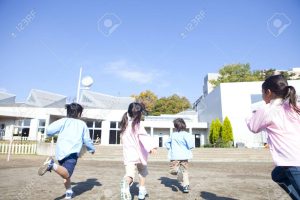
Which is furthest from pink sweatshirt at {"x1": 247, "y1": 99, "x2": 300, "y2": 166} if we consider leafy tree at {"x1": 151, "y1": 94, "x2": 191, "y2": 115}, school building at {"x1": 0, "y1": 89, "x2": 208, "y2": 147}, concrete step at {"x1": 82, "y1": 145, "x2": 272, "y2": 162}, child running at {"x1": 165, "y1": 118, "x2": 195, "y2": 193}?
leafy tree at {"x1": 151, "y1": 94, "x2": 191, "y2": 115}

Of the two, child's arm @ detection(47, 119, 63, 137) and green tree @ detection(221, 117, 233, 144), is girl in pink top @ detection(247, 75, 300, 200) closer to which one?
child's arm @ detection(47, 119, 63, 137)

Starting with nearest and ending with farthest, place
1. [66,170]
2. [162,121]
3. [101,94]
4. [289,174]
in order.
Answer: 1. [289,174]
2. [66,170]
3. [162,121]
4. [101,94]

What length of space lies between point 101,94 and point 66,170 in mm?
35612

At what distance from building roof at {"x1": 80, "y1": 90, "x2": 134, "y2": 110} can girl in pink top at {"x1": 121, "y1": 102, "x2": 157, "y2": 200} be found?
29.8m

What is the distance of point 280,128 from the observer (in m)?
2.37

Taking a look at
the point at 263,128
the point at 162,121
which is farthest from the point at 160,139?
the point at 263,128

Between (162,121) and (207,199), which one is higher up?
(162,121)

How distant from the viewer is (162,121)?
3020 cm

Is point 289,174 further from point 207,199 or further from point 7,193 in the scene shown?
point 7,193

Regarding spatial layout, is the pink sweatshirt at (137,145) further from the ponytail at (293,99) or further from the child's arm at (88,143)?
the ponytail at (293,99)

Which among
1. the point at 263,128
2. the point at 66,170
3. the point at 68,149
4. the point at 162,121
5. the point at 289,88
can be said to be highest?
the point at 162,121

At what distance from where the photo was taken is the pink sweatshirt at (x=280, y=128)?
2287 millimetres

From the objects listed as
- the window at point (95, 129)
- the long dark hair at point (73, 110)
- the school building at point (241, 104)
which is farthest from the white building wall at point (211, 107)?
the long dark hair at point (73, 110)

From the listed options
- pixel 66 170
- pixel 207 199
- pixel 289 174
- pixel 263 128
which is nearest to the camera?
pixel 289 174
